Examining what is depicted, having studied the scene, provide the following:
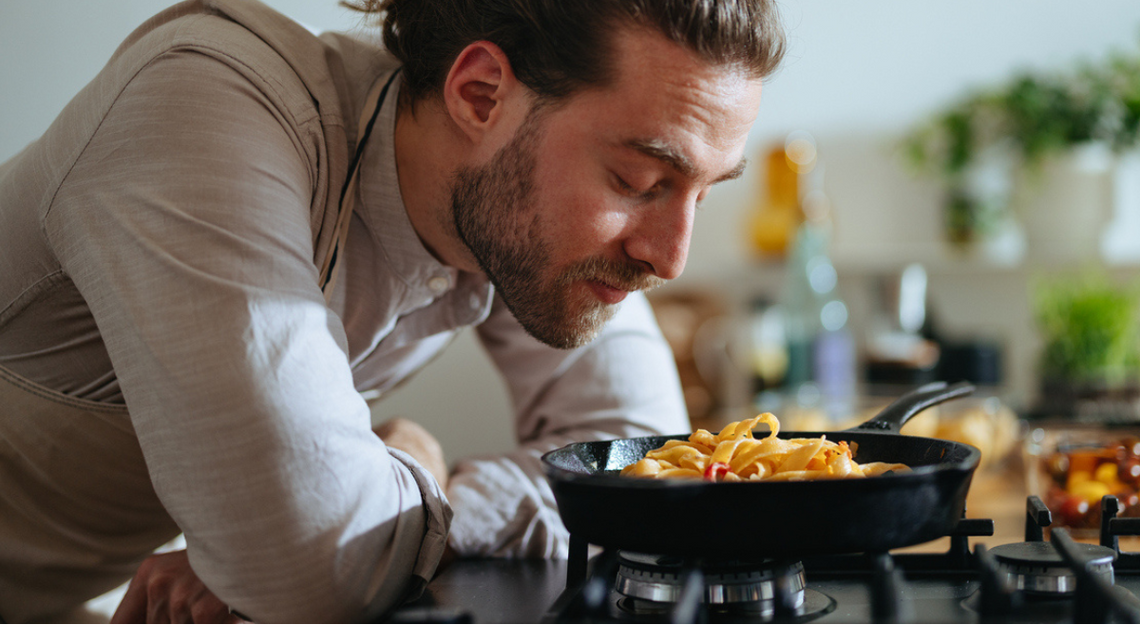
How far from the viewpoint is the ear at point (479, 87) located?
864 millimetres

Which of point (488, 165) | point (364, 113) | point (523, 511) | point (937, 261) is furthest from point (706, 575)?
point (937, 261)

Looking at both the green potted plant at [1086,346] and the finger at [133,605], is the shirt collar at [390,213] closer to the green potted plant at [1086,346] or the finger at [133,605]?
the finger at [133,605]

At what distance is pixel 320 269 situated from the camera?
836 mm

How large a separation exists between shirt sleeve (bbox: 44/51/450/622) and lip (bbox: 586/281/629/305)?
268 millimetres

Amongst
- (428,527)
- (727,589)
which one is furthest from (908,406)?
(428,527)

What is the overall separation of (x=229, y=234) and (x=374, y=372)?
1.70 ft

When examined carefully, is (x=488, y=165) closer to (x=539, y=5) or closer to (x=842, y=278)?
(x=539, y=5)

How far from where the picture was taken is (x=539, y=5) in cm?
85

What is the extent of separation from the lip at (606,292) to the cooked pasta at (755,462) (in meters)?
0.22

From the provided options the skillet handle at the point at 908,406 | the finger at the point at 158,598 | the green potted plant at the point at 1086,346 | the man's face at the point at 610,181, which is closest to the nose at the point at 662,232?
the man's face at the point at 610,181

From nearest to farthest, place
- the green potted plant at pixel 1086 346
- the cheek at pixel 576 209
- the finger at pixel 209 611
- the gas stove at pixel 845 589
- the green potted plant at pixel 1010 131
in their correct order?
the gas stove at pixel 845 589 → the finger at pixel 209 611 → the cheek at pixel 576 209 → the green potted plant at pixel 1086 346 → the green potted plant at pixel 1010 131

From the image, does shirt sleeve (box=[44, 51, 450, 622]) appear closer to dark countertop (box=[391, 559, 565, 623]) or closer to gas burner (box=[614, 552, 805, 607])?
dark countertop (box=[391, 559, 565, 623])

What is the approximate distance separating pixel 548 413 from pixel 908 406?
464mm

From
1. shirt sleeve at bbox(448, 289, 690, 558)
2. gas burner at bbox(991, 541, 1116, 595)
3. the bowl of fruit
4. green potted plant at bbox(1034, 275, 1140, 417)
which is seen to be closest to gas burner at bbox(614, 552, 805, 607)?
gas burner at bbox(991, 541, 1116, 595)
